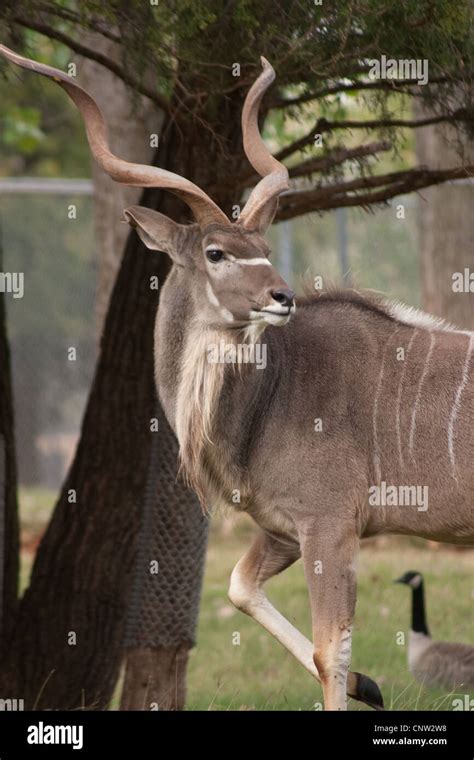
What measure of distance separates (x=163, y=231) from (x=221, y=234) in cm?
35

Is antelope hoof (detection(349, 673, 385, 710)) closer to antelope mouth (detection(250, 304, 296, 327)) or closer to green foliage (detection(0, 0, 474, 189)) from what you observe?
antelope mouth (detection(250, 304, 296, 327))

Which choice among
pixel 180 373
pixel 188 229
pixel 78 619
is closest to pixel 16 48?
pixel 188 229

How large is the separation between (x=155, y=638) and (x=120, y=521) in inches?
29.7

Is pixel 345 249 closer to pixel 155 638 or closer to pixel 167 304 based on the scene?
pixel 155 638

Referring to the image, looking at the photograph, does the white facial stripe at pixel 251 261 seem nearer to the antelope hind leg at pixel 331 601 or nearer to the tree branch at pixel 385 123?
the antelope hind leg at pixel 331 601

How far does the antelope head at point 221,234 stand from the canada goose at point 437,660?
3.18m

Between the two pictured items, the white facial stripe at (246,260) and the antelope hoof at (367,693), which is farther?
the antelope hoof at (367,693)

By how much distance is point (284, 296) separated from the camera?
510cm

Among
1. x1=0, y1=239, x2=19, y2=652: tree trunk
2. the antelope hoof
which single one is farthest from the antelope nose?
x1=0, y1=239, x2=19, y2=652: tree trunk

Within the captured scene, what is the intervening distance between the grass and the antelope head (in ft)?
7.54

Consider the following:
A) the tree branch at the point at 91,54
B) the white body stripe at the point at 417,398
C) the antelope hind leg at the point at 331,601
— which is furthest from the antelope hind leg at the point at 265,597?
the tree branch at the point at 91,54

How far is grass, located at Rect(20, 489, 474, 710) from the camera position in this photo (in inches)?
306

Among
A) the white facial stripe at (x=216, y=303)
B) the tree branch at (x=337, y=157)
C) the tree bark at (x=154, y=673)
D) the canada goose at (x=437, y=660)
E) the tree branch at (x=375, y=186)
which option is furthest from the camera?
the canada goose at (x=437, y=660)

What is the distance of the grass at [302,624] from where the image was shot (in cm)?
776
